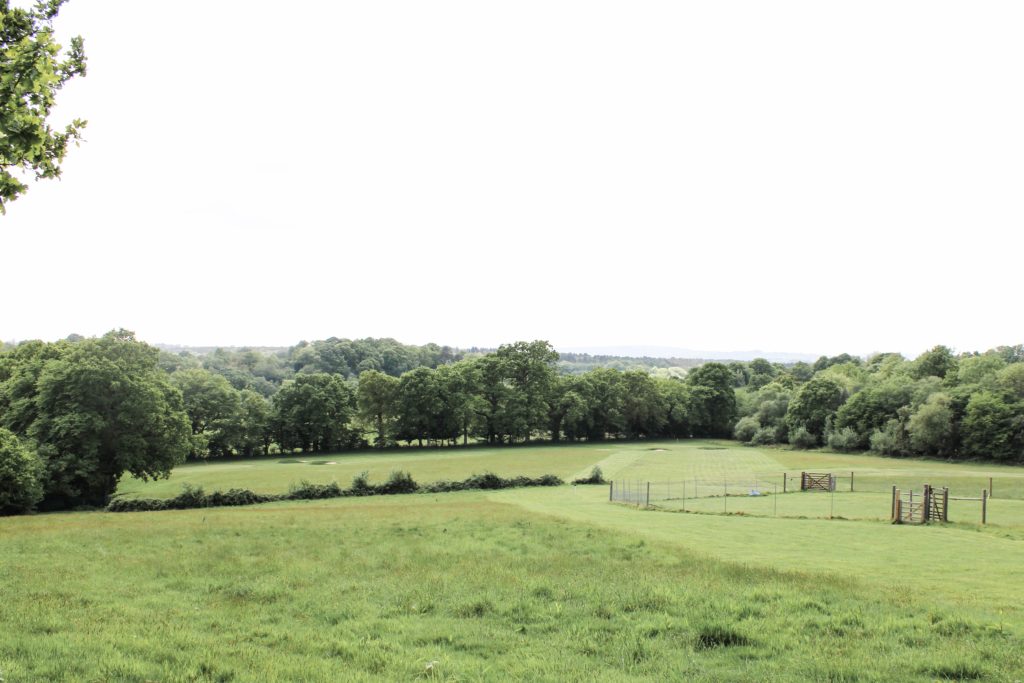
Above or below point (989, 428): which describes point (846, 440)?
below

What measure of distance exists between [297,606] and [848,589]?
12074mm

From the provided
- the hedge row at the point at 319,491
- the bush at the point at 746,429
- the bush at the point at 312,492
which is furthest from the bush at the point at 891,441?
the bush at the point at 312,492

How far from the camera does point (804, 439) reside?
110 meters

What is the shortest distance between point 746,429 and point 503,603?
116 m

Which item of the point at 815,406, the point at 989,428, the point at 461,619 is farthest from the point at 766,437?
the point at 461,619

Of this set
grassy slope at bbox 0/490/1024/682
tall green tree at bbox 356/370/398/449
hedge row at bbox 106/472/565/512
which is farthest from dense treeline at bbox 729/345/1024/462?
grassy slope at bbox 0/490/1024/682

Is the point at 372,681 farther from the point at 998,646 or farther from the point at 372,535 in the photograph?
the point at 372,535

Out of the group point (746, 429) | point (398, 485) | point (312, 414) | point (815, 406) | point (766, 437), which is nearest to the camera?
point (398, 485)

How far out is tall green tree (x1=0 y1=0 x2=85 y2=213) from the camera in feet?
28.6

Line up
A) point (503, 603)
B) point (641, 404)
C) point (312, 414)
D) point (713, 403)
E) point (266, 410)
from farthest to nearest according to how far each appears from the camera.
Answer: point (713, 403)
point (641, 404)
point (312, 414)
point (266, 410)
point (503, 603)

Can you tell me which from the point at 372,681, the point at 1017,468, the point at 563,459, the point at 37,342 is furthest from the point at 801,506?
the point at 37,342

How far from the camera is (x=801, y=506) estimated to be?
42.0 meters

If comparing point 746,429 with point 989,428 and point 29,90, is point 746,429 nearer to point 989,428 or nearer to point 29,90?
point 989,428

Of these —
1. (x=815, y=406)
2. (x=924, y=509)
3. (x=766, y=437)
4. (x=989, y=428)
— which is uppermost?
(x=815, y=406)
